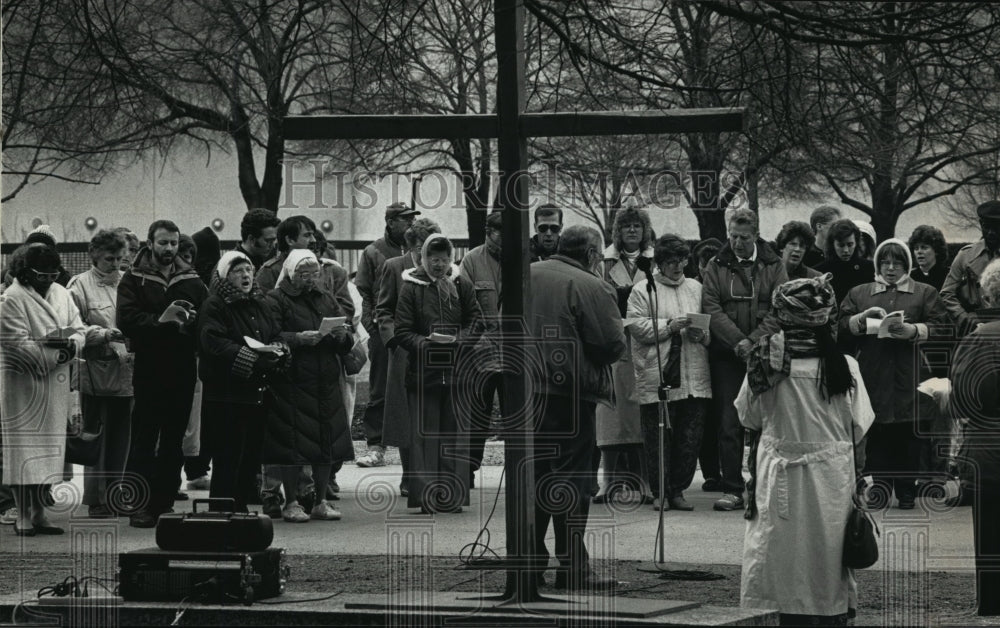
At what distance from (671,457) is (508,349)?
5.02 metres

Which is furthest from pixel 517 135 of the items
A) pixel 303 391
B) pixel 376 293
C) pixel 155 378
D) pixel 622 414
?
pixel 376 293

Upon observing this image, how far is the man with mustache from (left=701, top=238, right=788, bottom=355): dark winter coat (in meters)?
3.94

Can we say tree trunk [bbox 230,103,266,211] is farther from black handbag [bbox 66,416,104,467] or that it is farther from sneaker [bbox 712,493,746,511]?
sneaker [bbox 712,493,746,511]

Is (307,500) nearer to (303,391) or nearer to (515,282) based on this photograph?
(303,391)

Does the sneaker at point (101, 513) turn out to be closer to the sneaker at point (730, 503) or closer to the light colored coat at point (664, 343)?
the light colored coat at point (664, 343)

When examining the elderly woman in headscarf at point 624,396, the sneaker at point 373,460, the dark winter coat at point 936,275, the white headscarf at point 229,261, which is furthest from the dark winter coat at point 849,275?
the white headscarf at point 229,261

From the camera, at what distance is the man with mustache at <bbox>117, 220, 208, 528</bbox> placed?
12.2m

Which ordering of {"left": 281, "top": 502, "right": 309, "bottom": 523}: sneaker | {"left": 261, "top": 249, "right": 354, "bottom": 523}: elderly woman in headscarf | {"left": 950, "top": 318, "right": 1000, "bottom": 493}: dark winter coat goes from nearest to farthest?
{"left": 950, "top": 318, "right": 1000, "bottom": 493}: dark winter coat
{"left": 261, "top": 249, "right": 354, "bottom": 523}: elderly woman in headscarf
{"left": 281, "top": 502, "right": 309, "bottom": 523}: sneaker

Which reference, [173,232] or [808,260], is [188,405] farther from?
[808,260]

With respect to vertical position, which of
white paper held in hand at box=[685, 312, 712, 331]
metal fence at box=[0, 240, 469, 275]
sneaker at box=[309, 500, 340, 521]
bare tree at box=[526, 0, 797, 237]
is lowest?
sneaker at box=[309, 500, 340, 521]

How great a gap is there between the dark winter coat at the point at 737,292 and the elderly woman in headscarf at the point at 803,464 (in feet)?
13.7

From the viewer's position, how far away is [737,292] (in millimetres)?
13219

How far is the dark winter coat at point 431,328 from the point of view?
A: 12.6m

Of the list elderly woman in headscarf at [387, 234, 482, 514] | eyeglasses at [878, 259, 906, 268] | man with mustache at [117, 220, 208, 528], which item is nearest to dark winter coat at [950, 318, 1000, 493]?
eyeglasses at [878, 259, 906, 268]
